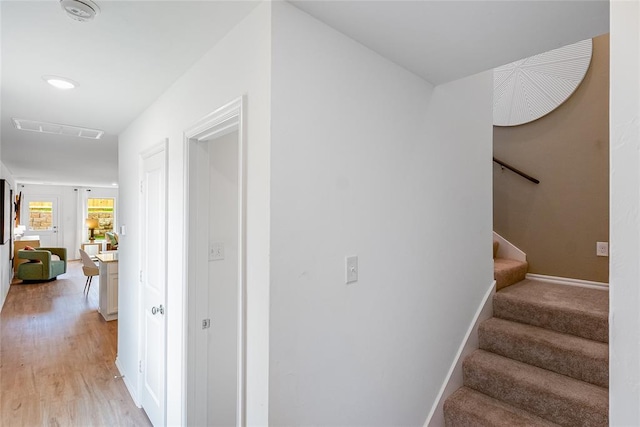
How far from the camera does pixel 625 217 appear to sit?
0.96 m

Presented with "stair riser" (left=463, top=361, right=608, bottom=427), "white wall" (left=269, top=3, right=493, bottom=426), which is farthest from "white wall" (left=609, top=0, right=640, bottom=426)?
"stair riser" (left=463, top=361, right=608, bottom=427)

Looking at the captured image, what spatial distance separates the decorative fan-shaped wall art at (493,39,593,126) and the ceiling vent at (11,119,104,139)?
412cm

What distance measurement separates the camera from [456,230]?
88.1 inches

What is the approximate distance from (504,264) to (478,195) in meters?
1.08

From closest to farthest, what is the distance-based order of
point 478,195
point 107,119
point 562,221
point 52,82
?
1. point 52,82
2. point 478,195
3. point 107,119
4. point 562,221

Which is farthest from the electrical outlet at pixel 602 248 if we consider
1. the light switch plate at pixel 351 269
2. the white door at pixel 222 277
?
the white door at pixel 222 277

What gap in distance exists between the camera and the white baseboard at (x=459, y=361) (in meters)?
2.05

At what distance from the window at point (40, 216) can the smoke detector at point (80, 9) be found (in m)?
11.2

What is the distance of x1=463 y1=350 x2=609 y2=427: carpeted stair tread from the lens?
1.80 meters

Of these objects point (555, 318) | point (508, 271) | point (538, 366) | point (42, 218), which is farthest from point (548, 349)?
point (42, 218)

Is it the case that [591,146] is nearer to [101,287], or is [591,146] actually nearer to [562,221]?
[562,221]

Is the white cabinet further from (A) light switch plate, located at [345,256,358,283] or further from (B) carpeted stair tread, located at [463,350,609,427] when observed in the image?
(B) carpeted stair tread, located at [463,350,609,427]

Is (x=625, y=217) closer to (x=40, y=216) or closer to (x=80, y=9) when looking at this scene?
(x=80, y=9)

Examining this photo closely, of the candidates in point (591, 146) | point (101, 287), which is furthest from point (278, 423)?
point (101, 287)
